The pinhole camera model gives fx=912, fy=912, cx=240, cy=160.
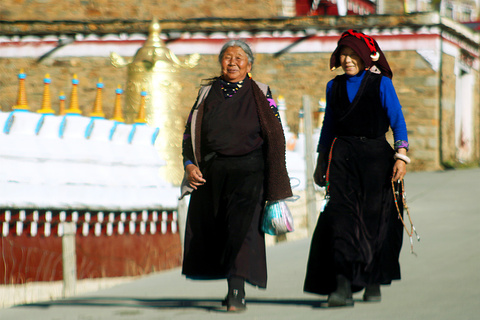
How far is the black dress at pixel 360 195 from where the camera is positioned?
A: 550 cm

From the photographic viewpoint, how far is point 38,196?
26.4 ft

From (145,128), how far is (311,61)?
35.6 feet

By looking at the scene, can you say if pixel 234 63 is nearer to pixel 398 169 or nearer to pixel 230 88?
pixel 230 88

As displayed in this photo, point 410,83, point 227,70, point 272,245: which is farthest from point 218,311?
point 410,83

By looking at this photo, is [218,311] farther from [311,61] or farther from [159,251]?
[311,61]

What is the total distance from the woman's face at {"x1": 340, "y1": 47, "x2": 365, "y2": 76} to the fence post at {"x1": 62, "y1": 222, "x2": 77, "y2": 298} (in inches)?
143

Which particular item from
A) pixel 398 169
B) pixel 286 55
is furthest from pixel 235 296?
pixel 286 55

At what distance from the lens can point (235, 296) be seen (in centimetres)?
543

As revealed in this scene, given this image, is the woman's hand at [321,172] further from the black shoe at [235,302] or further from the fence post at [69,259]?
the fence post at [69,259]

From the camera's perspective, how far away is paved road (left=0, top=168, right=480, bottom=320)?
5359 mm

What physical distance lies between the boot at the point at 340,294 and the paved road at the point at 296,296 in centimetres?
5

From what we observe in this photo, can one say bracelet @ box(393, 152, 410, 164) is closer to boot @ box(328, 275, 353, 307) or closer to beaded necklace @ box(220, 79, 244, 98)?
boot @ box(328, 275, 353, 307)

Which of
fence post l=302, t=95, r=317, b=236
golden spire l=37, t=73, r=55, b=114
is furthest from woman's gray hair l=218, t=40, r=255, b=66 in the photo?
fence post l=302, t=95, r=317, b=236

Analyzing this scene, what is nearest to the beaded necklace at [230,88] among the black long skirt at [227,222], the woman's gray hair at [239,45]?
the woman's gray hair at [239,45]
